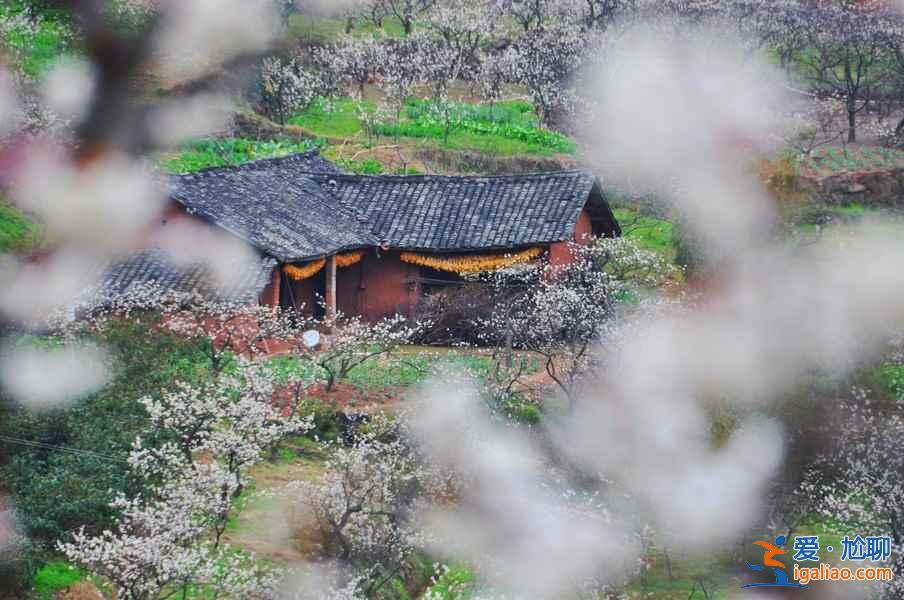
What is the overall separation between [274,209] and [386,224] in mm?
1992

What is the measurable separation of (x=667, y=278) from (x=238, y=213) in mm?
6825

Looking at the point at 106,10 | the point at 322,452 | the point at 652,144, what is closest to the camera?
the point at 106,10

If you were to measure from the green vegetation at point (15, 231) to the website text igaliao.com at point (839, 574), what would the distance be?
818 centimetres

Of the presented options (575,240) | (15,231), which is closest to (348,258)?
(575,240)

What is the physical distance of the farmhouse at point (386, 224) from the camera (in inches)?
650

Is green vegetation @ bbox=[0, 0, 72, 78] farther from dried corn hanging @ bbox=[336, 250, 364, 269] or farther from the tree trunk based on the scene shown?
the tree trunk

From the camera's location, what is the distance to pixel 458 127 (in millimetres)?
28156

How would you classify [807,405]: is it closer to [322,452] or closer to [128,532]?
[322,452]

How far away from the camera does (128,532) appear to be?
8.26m

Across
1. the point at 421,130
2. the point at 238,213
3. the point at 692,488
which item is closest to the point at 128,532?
the point at 692,488

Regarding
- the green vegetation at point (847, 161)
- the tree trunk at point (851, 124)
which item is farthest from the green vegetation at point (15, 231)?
the tree trunk at point (851, 124)

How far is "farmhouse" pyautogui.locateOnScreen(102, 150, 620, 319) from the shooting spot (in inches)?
650
